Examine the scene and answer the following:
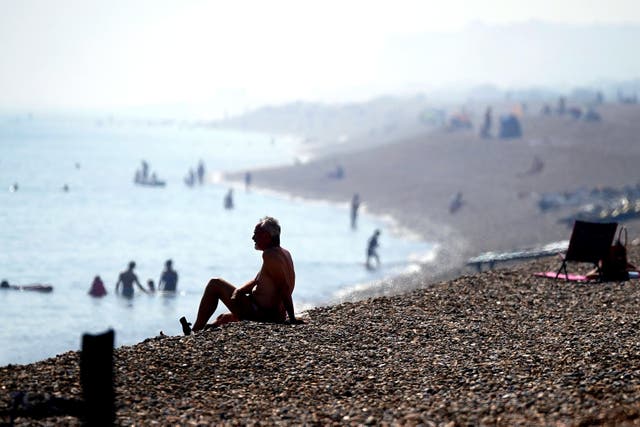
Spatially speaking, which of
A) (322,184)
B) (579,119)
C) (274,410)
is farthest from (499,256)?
(579,119)

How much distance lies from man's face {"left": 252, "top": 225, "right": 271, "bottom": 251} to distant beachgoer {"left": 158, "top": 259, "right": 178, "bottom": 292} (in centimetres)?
1812

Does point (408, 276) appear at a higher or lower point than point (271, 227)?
lower

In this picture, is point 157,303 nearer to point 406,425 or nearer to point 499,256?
point 499,256

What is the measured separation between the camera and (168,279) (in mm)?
27906

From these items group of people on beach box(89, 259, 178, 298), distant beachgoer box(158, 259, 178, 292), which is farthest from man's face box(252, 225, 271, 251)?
distant beachgoer box(158, 259, 178, 292)

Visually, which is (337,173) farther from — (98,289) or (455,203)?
(98,289)

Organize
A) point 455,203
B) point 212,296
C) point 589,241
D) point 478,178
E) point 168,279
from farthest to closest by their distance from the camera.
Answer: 1. point 478,178
2. point 455,203
3. point 168,279
4. point 589,241
5. point 212,296

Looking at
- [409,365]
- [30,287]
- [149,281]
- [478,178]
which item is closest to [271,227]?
[409,365]

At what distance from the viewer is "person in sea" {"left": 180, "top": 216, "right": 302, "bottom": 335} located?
Answer: 9500 mm

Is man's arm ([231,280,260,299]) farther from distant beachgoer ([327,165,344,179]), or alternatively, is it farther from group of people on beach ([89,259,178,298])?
distant beachgoer ([327,165,344,179])

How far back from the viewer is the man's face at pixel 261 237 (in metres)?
9.47

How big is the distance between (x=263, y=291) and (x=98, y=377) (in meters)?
3.78

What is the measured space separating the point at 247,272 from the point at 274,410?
30.1 meters

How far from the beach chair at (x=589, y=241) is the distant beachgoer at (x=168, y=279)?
1567 centimetres
